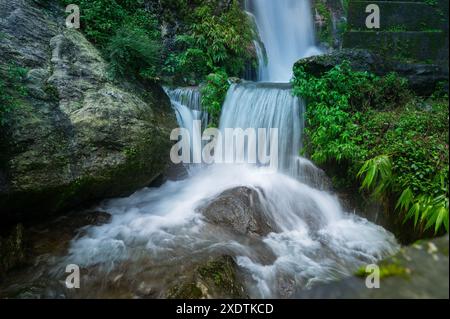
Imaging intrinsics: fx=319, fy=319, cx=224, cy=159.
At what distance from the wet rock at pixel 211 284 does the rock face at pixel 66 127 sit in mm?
2551

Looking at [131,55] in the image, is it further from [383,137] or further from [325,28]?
[325,28]

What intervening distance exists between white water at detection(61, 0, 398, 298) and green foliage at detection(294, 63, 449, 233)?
0.56 metres

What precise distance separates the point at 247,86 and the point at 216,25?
2852 millimetres

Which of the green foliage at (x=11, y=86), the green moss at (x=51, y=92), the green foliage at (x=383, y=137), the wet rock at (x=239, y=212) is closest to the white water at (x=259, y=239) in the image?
the wet rock at (x=239, y=212)

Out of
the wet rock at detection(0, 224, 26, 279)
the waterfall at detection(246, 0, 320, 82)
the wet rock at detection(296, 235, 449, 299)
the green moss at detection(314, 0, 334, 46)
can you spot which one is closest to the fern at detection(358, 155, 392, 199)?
the wet rock at detection(296, 235, 449, 299)

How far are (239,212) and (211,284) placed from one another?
6.28 ft

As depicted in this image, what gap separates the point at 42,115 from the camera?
5.12 m

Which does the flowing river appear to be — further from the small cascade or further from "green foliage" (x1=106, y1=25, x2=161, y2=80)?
"green foliage" (x1=106, y1=25, x2=161, y2=80)

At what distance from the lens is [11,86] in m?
5.07

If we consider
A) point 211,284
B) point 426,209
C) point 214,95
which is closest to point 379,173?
point 426,209

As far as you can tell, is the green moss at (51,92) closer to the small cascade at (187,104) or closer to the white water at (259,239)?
the white water at (259,239)

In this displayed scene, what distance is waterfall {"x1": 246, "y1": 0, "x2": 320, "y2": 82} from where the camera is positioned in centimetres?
1165
